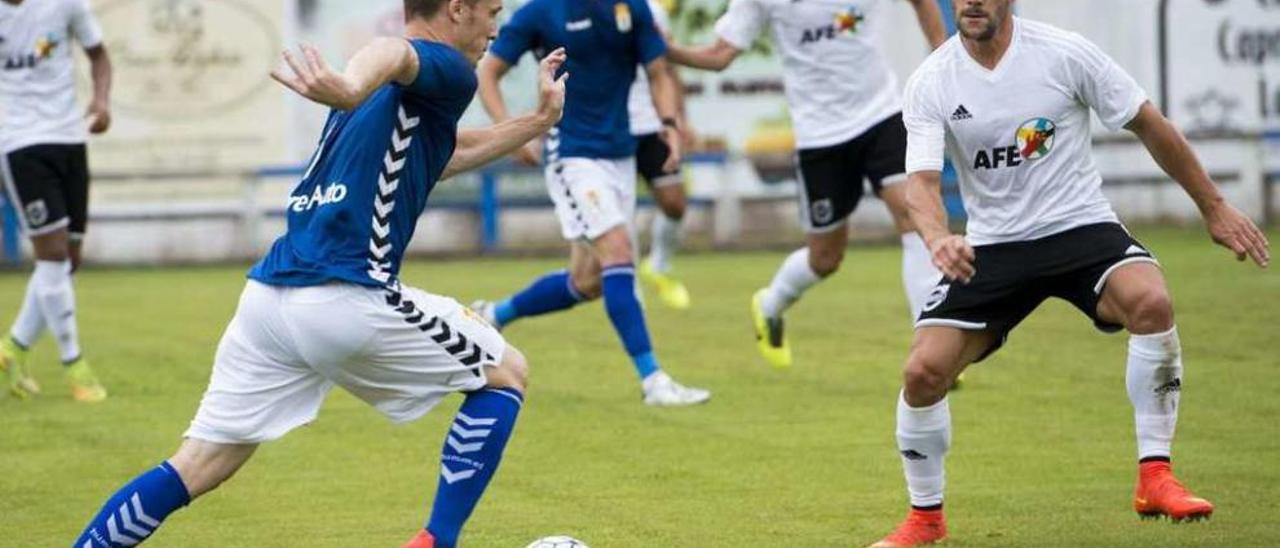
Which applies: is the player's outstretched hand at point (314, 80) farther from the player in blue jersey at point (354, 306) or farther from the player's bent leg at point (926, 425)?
the player's bent leg at point (926, 425)

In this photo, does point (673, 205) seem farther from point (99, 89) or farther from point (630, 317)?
point (99, 89)

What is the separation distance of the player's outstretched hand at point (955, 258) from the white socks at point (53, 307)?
726 centimetres

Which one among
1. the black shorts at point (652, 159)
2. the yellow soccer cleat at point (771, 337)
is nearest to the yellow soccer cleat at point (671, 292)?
the black shorts at point (652, 159)

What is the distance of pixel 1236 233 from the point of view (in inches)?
313

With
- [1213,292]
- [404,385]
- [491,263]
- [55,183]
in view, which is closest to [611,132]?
[55,183]

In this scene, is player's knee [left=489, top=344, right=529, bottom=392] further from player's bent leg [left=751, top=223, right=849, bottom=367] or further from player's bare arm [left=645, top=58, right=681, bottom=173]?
player's bent leg [left=751, top=223, right=849, bottom=367]

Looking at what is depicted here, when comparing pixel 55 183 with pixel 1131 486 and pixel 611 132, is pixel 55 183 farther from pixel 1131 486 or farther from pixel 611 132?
pixel 1131 486

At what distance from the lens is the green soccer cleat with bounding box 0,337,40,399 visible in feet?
44.0

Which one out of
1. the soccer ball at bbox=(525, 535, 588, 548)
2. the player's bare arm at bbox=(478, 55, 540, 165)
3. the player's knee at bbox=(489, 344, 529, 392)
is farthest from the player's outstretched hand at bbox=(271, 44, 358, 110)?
the player's bare arm at bbox=(478, 55, 540, 165)

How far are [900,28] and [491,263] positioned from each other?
20.6ft

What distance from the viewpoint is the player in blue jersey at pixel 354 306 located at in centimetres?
678

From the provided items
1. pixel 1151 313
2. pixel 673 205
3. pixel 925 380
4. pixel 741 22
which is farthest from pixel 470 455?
pixel 673 205

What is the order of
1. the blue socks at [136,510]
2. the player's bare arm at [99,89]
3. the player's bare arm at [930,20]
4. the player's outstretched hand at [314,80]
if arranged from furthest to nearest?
the player's bare arm at [99,89] → the player's bare arm at [930,20] → the blue socks at [136,510] → the player's outstretched hand at [314,80]

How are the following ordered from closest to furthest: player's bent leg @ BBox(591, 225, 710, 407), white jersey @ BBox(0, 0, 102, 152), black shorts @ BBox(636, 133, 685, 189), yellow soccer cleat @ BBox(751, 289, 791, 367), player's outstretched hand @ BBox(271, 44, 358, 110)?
player's outstretched hand @ BBox(271, 44, 358, 110)
player's bent leg @ BBox(591, 225, 710, 407)
white jersey @ BBox(0, 0, 102, 152)
yellow soccer cleat @ BBox(751, 289, 791, 367)
black shorts @ BBox(636, 133, 685, 189)
